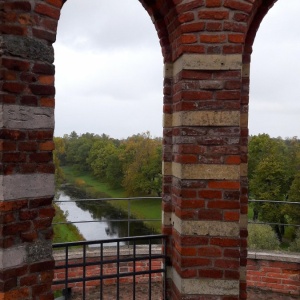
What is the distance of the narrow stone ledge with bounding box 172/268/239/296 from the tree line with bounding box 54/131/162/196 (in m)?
25.7

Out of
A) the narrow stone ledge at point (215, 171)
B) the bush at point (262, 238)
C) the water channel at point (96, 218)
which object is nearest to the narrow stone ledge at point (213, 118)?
the narrow stone ledge at point (215, 171)

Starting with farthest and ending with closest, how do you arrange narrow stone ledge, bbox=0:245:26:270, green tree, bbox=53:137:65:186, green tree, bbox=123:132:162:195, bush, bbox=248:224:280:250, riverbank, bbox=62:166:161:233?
riverbank, bbox=62:166:161:233
green tree, bbox=123:132:162:195
green tree, bbox=53:137:65:186
bush, bbox=248:224:280:250
narrow stone ledge, bbox=0:245:26:270

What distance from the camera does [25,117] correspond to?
2.44 meters

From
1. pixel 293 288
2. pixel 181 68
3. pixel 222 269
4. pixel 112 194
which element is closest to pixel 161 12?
Result: pixel 181 68

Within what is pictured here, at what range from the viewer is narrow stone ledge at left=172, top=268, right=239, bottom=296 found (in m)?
3.04

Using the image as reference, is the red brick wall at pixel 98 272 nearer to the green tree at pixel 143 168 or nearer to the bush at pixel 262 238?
the bush at pixel 262 238

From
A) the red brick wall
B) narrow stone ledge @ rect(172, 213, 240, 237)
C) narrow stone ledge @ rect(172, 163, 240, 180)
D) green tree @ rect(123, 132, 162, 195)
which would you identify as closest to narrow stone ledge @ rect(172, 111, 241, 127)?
narrow stone ledge @ rect(172, 163, 240, 180)

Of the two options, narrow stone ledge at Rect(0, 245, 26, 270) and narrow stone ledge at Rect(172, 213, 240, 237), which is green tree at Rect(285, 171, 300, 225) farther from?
narrow stone ledge at Rect(0, 245, 26, 270)

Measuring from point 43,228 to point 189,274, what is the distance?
4.33ft

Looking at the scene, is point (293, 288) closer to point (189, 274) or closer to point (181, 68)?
point (189, 274)

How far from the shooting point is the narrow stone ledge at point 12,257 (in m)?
2.33

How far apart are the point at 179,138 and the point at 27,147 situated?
1.29 meters

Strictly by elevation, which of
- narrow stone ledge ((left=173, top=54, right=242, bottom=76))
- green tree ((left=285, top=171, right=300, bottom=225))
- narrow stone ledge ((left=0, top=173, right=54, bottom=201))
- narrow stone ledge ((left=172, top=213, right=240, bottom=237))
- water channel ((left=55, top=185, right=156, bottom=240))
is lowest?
water channel ((left=55, top=185, right=156, bottom=240))

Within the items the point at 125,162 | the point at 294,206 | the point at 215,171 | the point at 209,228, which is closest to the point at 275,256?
the point at 209,228
